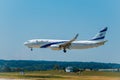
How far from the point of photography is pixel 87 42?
128m

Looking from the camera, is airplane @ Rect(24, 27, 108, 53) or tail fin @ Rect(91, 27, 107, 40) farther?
tail fin @ Rect(91, 27, 107, 40)

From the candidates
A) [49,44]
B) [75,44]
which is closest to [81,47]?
[75,44]

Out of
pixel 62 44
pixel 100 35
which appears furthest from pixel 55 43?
pixel 100 35

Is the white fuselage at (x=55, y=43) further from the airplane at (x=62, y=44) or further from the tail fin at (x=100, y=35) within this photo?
the tail fin at (x=100, y=35)

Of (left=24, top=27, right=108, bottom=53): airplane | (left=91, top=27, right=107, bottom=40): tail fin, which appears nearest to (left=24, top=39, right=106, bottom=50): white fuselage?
(left=24, top=27, right=108, bottom=53): airplane

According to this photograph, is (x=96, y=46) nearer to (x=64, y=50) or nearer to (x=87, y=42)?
(x=87, y=42)

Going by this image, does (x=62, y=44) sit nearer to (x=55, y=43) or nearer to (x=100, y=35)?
(x=55, y=43)

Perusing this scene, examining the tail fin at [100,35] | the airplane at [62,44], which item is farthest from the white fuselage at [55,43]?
the tail fin at [100,35]

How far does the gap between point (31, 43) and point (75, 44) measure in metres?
15.8

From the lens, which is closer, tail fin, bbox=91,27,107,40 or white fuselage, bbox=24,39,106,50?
white fuselage, bbox=24,39,106,50

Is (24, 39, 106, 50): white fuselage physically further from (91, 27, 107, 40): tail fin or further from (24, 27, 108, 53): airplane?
(91, 27, 107, 40): tail fin

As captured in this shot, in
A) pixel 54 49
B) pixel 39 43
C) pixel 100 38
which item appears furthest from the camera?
pixel 100 38

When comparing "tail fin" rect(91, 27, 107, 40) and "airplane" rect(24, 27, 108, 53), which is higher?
"tail fin" rect(91, 27, 107, 40)

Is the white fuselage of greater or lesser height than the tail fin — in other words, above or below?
below
